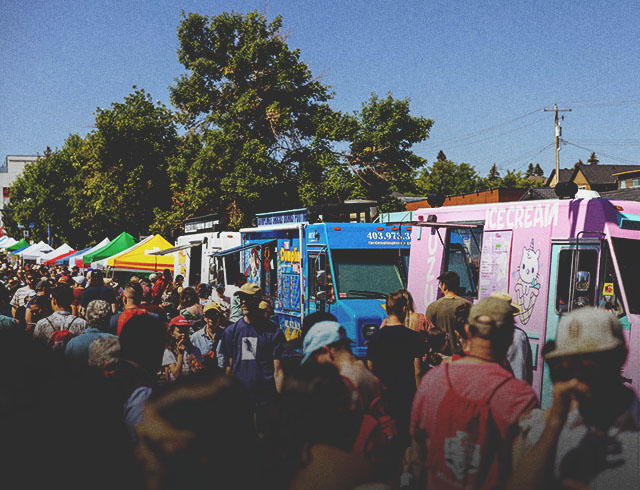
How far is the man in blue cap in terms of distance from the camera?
397 cm

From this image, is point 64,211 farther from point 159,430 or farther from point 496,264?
point 159,430

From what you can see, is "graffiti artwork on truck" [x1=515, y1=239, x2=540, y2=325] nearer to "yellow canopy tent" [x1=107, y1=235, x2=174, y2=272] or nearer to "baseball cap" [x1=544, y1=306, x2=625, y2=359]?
"baseball cap" [x1=544, y1=306, x2=625, y2=359]

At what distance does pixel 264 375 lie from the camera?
6.46 m

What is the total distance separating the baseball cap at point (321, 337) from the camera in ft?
13.6

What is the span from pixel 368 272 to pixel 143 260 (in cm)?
1309

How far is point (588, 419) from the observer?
A: 2.46 metres

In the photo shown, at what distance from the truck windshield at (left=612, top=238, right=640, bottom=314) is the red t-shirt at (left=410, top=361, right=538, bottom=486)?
5.64 metres

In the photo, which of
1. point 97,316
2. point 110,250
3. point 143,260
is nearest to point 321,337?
point 97,316

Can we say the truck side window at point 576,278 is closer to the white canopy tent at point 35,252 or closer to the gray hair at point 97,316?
the gray hair at point 97,316

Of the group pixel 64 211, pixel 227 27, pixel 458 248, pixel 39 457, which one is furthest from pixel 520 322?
pixel 64 211

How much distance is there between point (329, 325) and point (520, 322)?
5013 mm

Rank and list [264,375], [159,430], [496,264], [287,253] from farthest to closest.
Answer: [287,253]
[496,264]
[264,375]
[159,430]

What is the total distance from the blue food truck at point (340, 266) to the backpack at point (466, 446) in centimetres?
778

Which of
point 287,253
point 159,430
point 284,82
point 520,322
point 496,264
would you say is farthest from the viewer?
point 284,82
